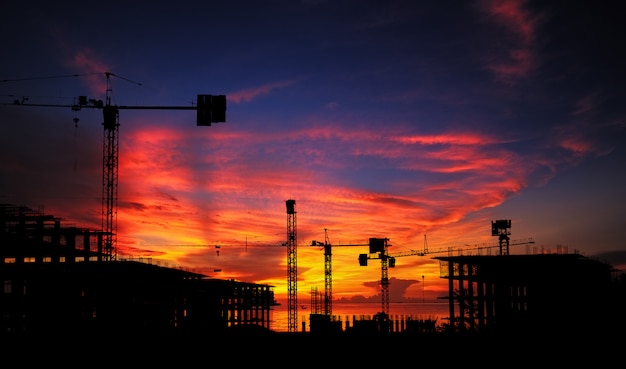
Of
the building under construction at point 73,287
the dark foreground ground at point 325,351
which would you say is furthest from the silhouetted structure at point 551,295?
the building under construction at point 73,287

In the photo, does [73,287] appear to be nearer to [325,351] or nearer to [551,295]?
[325,351]

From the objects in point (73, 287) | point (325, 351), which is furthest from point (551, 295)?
point (73, 287)

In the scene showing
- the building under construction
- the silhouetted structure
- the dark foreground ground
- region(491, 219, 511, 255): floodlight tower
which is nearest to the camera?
the dark foreground ground

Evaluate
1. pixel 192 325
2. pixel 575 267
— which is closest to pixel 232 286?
pixel 192 325

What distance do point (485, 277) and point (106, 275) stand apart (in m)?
35.7

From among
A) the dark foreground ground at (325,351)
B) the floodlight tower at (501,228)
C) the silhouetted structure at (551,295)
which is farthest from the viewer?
the floodlight tower at (501,228)

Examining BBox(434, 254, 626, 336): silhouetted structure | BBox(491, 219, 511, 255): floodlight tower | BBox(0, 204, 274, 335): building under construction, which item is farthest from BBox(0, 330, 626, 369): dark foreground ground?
BBox(491, 219, 511, 255): floodlight tower

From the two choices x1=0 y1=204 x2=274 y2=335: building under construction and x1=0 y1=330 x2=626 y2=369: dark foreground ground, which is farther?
x1=0 y1=204 x2=274 y2=335: building under construction

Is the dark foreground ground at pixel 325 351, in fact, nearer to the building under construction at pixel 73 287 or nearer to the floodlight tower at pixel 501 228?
the building under construction at pixel 73 287

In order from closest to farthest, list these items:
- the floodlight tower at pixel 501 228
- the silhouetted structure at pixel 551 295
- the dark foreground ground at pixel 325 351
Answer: the dark foreground ground at pixel 325 351 < the silhouetted structure at pixel 551 295 < the floodlight tower at pixel 501 228

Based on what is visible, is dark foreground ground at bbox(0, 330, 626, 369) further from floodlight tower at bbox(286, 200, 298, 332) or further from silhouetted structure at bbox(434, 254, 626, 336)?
floodlight tower at bbox(286, 200, 298, 332)

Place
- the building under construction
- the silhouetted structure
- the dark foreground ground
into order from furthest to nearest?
the building under construction < the silhouetted structure < the dark foreground ground

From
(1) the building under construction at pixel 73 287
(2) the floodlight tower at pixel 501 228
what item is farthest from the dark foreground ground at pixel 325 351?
(2) the floodlight tower at pixel 501 228

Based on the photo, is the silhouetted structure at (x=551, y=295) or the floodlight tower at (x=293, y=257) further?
the floodlight tower at (x=293, y=257)
